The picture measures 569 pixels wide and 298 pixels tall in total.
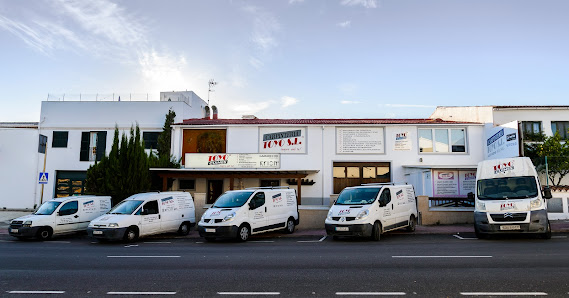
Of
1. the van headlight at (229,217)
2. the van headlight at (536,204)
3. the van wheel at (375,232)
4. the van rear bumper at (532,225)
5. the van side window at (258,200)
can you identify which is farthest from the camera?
the van side window at (258,200)

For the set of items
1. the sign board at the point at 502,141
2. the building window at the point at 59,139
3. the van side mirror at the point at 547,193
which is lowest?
the van side mirror at the point at 547,193

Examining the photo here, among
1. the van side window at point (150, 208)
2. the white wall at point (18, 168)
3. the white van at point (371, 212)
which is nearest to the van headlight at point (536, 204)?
the white van at point (371, 212)

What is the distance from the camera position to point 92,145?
1072 inches

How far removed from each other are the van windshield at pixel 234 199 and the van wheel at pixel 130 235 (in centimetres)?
304

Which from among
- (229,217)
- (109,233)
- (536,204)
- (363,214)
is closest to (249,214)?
(229,217)

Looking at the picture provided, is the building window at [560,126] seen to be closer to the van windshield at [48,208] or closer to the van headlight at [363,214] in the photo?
the van headlight at [363,214]

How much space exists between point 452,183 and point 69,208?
18.4m

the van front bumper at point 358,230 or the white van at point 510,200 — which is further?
the van front bumper at point 358,230

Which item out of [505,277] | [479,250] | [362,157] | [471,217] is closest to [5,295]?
[505,277]

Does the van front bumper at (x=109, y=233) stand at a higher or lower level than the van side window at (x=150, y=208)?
lower

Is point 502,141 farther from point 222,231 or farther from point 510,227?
point 222,231

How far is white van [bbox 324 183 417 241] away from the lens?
12.8 meters

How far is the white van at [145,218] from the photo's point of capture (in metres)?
14.0

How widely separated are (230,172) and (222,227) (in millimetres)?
8045
